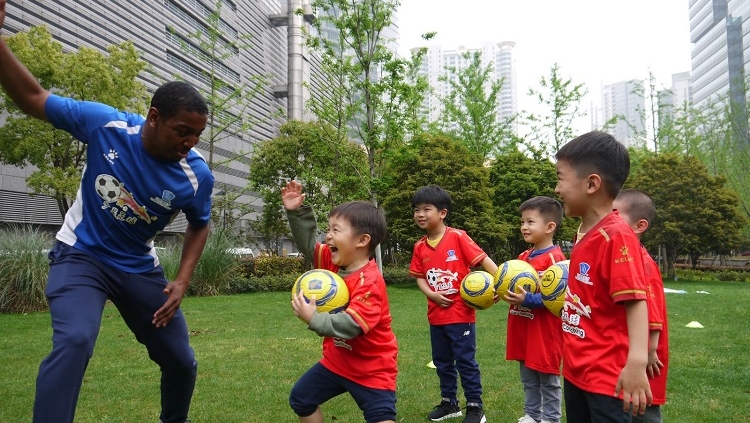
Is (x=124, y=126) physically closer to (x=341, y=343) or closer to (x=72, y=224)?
(x=72, y=224)

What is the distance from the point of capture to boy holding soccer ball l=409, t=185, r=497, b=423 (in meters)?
5.06

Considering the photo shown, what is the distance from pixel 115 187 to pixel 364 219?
1560 mm

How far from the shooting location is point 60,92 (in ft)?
64.8

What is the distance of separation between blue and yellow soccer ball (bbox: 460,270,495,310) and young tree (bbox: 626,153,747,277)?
24434mm

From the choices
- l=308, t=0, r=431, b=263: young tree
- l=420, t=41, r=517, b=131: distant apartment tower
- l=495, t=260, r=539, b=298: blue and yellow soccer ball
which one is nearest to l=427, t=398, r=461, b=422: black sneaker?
l=495, t=260, r=539, b=298: blue and yellow soccer ball

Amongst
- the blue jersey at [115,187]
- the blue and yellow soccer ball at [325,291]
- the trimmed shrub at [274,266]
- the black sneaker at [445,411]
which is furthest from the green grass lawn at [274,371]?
the trimmed shrub at [274,266]

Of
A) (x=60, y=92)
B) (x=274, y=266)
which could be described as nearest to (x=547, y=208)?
(x=274, y=266)

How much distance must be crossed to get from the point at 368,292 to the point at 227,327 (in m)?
8.31

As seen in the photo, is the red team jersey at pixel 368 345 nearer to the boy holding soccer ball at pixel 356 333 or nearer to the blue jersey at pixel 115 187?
the boy holding soccer ball at pixel 356 333

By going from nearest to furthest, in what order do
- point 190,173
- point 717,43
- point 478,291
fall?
1. point 190,173
2. point 478,291
3. point 717,43

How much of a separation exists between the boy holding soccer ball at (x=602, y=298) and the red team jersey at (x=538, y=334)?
1.69 metres

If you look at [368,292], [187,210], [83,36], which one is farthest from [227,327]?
[83,36]

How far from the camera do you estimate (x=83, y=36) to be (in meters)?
33.0

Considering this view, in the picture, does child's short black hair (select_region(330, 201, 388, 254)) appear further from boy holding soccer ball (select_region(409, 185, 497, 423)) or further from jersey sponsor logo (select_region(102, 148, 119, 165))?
boy holding soccer ball (select_region(409, 185, 497, 423))
